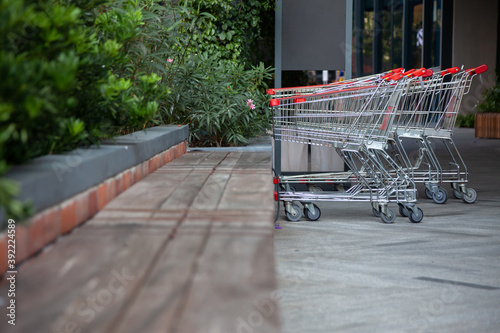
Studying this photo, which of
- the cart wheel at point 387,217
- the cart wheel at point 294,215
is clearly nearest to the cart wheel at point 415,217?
the cart wheel at point 387,217

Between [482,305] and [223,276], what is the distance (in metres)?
1.95

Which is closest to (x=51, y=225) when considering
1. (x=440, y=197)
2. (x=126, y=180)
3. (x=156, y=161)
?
(x=126, y=180)

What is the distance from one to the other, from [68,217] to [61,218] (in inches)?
2.1

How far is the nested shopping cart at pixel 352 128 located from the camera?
4.74 m

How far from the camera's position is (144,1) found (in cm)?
427

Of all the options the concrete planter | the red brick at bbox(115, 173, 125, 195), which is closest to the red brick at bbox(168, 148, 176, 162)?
the red brick at bbox(115, 173, 125, 195)

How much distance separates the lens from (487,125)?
13.1 m

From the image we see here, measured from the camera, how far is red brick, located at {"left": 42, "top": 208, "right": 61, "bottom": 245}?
63.8 inches

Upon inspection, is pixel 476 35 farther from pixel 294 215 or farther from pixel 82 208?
pixel 82 208

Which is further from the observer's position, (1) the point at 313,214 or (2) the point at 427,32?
(2) the point at 427,32

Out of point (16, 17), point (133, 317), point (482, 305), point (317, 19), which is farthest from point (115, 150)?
point (317, 19)

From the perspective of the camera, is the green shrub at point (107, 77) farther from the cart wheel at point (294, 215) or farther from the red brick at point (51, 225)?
the cart wheel at point (294, 215)

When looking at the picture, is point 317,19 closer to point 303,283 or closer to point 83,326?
point 303,283

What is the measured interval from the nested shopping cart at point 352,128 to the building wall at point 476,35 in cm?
1360
